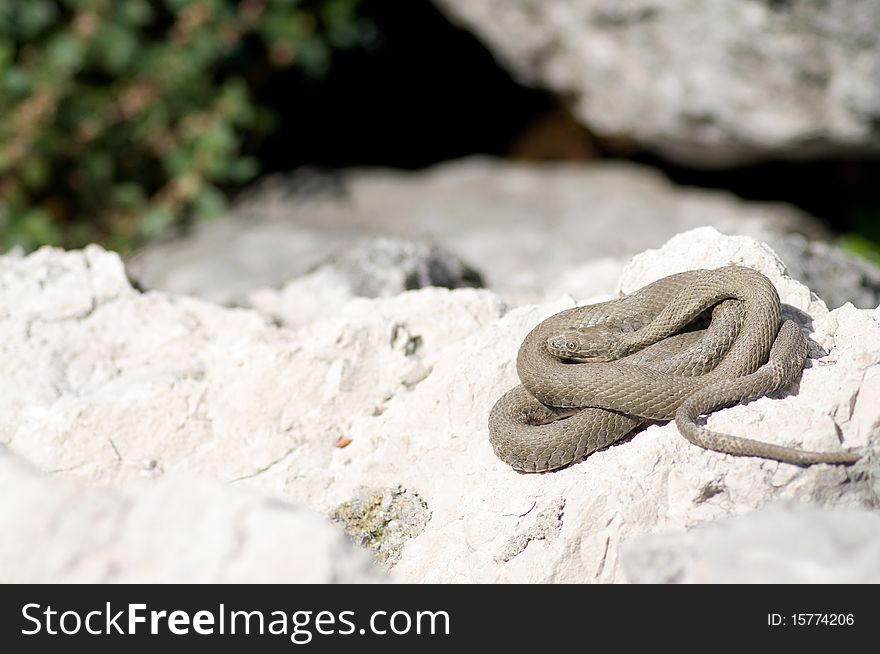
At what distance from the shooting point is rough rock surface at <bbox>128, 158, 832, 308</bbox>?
25.1 ft

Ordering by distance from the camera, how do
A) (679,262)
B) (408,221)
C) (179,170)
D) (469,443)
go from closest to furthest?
(469,443) < (679,262) < (179,170) < (408,221)

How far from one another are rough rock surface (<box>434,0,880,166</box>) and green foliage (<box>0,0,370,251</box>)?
6.14 feet

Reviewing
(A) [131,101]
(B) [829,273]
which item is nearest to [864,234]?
(B) [829,273]

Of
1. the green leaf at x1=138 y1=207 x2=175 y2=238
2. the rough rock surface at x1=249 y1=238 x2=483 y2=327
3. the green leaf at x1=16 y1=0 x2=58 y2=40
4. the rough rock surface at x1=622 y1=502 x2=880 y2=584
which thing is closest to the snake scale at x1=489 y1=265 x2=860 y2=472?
the rough rock surface at x1=622 y1=502 x2=880 y2=584

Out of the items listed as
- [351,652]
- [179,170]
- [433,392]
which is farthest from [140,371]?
[179,170]

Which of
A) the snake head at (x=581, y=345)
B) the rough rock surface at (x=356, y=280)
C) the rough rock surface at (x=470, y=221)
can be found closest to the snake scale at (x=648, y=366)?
the snake head at (x=581, y=345)

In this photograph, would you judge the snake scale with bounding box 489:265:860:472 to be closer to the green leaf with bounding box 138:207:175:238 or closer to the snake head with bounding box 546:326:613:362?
the snake head with bounding box 546:326:613:362

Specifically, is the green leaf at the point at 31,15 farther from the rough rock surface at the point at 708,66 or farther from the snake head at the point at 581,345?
the snake head at the point at 581,345

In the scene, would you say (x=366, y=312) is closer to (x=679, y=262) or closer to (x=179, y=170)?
(x=679, y=262)

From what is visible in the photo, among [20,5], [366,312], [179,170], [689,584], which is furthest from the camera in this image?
[179,170]

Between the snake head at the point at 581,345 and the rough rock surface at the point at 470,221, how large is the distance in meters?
2.01

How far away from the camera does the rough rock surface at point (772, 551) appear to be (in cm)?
315

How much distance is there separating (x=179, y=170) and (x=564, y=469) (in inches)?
226

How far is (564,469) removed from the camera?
440cm
